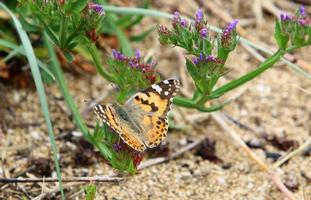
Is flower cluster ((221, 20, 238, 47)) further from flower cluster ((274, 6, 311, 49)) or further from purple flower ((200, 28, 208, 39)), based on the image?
flower cluster ((274, 6, 311, 49))

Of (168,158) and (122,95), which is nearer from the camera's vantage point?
(122,95)

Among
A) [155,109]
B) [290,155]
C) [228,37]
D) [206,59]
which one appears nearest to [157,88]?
[155,109]

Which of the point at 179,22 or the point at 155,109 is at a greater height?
the point at 179,22

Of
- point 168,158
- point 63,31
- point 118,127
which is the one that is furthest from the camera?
point 168,158

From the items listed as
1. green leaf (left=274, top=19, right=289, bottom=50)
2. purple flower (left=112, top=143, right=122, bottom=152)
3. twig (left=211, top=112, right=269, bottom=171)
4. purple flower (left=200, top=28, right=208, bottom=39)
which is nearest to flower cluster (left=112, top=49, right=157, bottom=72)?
purple flower (left=200, top=28, right=208, bottom=39)

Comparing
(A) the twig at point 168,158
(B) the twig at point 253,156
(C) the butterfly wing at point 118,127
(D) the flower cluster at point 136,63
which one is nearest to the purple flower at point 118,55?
(D) the flower cluster at point 136,63

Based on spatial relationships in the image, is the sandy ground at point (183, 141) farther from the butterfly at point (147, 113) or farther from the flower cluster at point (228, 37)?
the flower cluster at point (228, 37)

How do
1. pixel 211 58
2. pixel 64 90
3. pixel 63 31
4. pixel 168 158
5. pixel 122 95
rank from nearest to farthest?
pixel 211 58 → pixel 63 31 → pixel 122 95 → pixel 64 90 → pixel 168 158

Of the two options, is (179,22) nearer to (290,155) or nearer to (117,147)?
(117,147)
